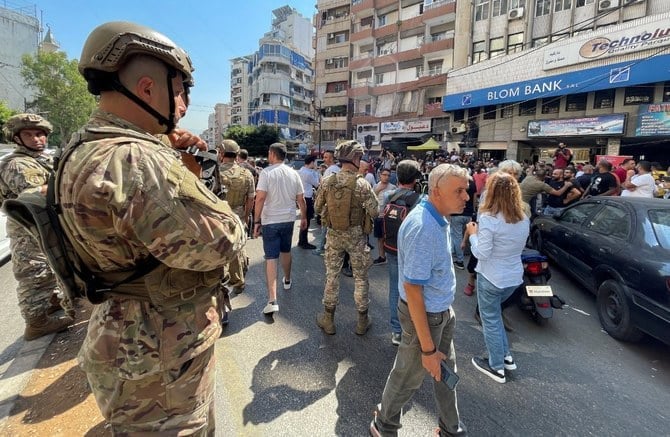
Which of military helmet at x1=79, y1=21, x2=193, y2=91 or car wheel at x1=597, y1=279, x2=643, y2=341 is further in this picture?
car wheel at x1=597, y1=279, x2=643, y2=341

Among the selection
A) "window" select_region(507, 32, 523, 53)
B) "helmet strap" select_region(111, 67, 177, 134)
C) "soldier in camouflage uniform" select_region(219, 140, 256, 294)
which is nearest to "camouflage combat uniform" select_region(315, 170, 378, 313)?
"soldier in camouflage uniform" select_region(219, 140, 256, 294)

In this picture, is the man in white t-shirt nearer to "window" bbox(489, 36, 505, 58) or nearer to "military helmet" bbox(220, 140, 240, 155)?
"military helmet" bbox(220, 140, 240, 155)

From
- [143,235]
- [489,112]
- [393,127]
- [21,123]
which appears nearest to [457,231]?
[143,235]

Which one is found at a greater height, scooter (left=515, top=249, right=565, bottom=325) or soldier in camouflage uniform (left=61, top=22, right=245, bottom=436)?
soldier in camouflage uniform (left=61, top=22, right=245, bottom=436)

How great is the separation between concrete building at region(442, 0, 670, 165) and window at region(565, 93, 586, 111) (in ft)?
0.16

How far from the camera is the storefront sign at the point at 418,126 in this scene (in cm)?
2740

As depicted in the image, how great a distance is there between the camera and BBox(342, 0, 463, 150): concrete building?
26.7 meters

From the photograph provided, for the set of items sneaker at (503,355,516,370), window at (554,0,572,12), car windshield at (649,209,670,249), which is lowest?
sneaker at (503,355,516,370)

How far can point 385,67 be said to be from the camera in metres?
31.5

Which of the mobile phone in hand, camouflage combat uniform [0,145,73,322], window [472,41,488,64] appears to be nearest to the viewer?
the mobile phone in hand

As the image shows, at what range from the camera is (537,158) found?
2117cm

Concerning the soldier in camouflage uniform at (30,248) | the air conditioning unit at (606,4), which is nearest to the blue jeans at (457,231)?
the soldier in camouflage uniform at (30,248)

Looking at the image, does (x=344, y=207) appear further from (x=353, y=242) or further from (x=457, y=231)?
(x=457, y=231)

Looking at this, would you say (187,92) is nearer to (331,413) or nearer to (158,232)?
(158,232)
